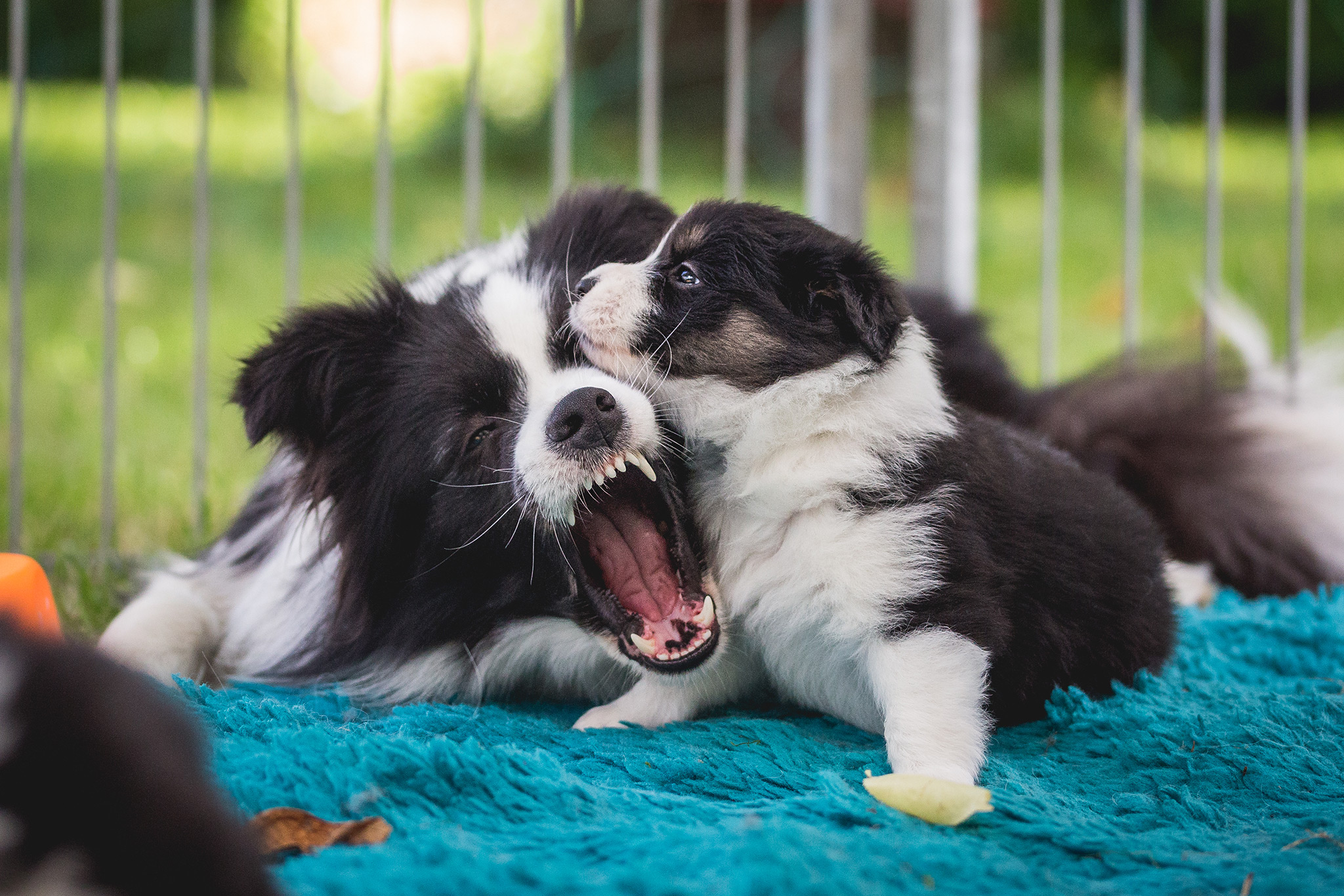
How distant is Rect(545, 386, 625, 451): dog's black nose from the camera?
1.83 metres

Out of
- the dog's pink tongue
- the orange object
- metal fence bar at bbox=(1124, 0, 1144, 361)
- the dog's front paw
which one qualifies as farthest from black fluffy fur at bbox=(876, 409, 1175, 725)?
metal fence bar at bbox=(1124, 0, 1144, 361)

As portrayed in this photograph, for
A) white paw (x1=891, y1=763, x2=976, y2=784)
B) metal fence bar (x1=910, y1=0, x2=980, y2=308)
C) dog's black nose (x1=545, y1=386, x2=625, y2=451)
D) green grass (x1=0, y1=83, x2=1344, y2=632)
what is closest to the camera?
white paw (x1=891, y1=763, x2=976, y2=784)

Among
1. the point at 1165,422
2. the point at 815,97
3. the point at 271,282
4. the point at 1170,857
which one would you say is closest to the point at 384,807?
the point at 1170,857

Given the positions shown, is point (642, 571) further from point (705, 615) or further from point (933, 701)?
point (933, 701)

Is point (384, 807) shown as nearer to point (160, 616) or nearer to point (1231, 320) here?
point (160, 616)

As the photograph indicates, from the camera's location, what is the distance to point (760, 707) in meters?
2.16

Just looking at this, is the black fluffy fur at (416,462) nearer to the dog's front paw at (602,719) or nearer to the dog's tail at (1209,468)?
the dog's front paw at (602,719)

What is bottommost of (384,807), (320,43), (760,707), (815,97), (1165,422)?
(760,707)

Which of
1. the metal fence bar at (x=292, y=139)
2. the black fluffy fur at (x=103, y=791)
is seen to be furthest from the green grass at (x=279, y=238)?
the black fluffy fur at (x=103, y=791)

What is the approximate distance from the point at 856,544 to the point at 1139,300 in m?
4.52

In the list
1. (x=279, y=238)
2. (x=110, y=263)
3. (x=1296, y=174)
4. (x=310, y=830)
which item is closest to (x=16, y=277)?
(x=110, y=263)

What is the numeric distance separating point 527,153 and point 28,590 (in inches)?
235

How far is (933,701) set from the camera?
1.71m

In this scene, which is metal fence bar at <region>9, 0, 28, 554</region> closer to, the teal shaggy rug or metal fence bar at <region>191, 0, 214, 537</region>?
metal fence bar at <region>191, 0, 214, 537</region>
